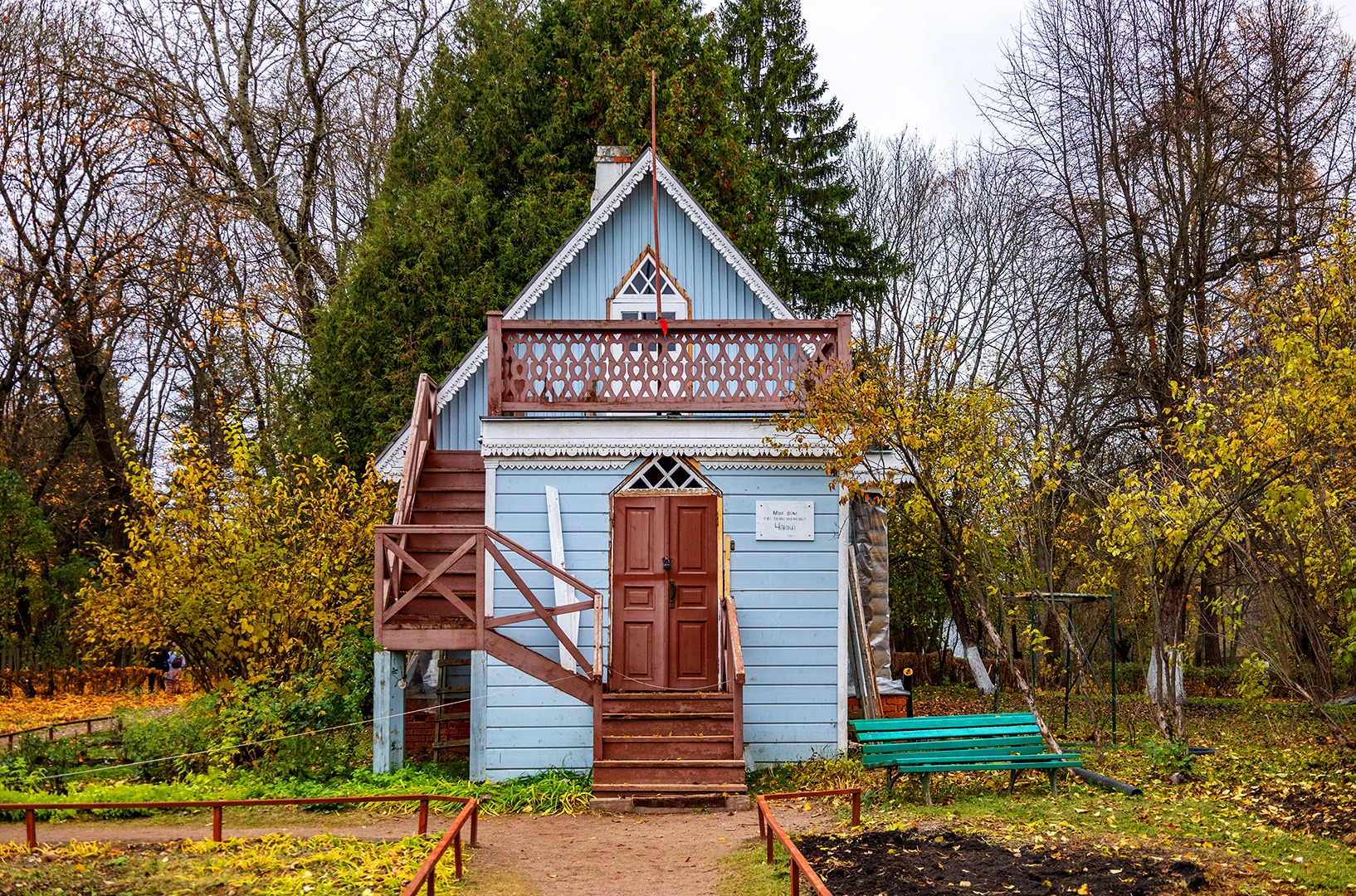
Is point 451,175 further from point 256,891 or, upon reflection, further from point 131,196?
point 256,891

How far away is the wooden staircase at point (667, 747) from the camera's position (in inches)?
463

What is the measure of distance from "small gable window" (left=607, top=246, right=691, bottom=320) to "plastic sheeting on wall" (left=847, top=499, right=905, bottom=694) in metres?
4.25

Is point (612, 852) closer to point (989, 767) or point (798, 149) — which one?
point (989, 767)

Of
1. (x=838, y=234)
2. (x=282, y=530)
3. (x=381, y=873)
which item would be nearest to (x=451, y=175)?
(x=282, y=530)

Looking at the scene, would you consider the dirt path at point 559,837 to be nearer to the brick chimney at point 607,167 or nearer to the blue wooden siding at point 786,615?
the blue wooden siding at point 786,615

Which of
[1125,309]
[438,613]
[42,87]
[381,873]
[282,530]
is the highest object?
[42,87]

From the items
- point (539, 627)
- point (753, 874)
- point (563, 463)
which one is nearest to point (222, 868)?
point (753, 874)

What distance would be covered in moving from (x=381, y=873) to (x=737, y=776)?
422cm

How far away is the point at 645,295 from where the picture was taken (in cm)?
1708

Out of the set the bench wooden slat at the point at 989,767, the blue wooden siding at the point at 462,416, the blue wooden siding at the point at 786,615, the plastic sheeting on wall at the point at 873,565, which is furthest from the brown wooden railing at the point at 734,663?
the blue wooden siding at the point at 462,416

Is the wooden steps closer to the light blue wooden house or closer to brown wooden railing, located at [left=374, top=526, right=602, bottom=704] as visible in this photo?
the light blue wooden house

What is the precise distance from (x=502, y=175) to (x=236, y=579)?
10904 millimetres

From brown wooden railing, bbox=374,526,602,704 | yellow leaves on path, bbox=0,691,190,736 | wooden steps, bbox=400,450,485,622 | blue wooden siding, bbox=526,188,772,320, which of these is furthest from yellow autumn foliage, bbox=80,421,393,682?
yellow leaves on path, bbox=0,691,190,736

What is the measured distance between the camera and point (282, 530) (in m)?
15.9
